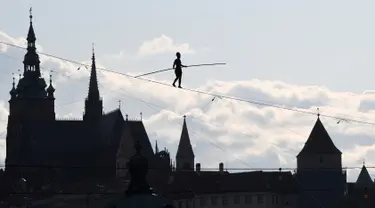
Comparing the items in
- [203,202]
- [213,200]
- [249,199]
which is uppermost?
[249,199]

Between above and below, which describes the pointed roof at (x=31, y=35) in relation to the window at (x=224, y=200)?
above

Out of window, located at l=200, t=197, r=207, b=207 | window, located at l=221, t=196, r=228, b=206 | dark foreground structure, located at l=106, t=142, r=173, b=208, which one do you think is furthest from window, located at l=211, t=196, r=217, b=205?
dark foreground structure, located at l=106, t=142, r=173, b=208

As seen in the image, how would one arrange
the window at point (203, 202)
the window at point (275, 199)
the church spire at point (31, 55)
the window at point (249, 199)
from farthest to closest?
the church spire at point (31, 55) < the window at point (275, 199) < the window at point (249, 199) < the window at point (203, 202)

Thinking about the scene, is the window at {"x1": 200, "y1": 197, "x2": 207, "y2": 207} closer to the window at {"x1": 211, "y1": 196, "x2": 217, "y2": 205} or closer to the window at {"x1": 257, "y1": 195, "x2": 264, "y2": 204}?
the window at {"x1": 211, "y1": 196, "x2": 217, "y2": 205}

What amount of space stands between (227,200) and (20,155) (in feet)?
98.9

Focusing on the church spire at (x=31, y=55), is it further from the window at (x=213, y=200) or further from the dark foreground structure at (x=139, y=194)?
the dark foreground structure at (x=139, y=194)

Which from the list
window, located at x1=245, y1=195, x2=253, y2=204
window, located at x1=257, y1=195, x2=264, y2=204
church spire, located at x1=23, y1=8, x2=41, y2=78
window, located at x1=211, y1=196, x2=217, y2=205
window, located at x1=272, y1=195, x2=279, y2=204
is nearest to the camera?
window, located at x1=211, y1=196, x2=217, y2=205

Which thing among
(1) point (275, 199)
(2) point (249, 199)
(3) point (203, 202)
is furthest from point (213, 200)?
(1) point (275, 199)

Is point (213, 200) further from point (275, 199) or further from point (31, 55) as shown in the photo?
point (31, 55)

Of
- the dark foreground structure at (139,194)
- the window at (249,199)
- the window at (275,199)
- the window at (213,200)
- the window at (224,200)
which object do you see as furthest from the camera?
the window at (275,199)

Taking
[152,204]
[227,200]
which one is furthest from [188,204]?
[152,204]

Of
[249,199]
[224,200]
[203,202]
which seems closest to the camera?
[203,202]

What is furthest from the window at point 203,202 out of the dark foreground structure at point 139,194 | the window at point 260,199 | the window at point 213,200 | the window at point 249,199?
the dark foreground structure at point 139,194

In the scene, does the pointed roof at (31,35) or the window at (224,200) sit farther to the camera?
the pointed roof at (31,35)
